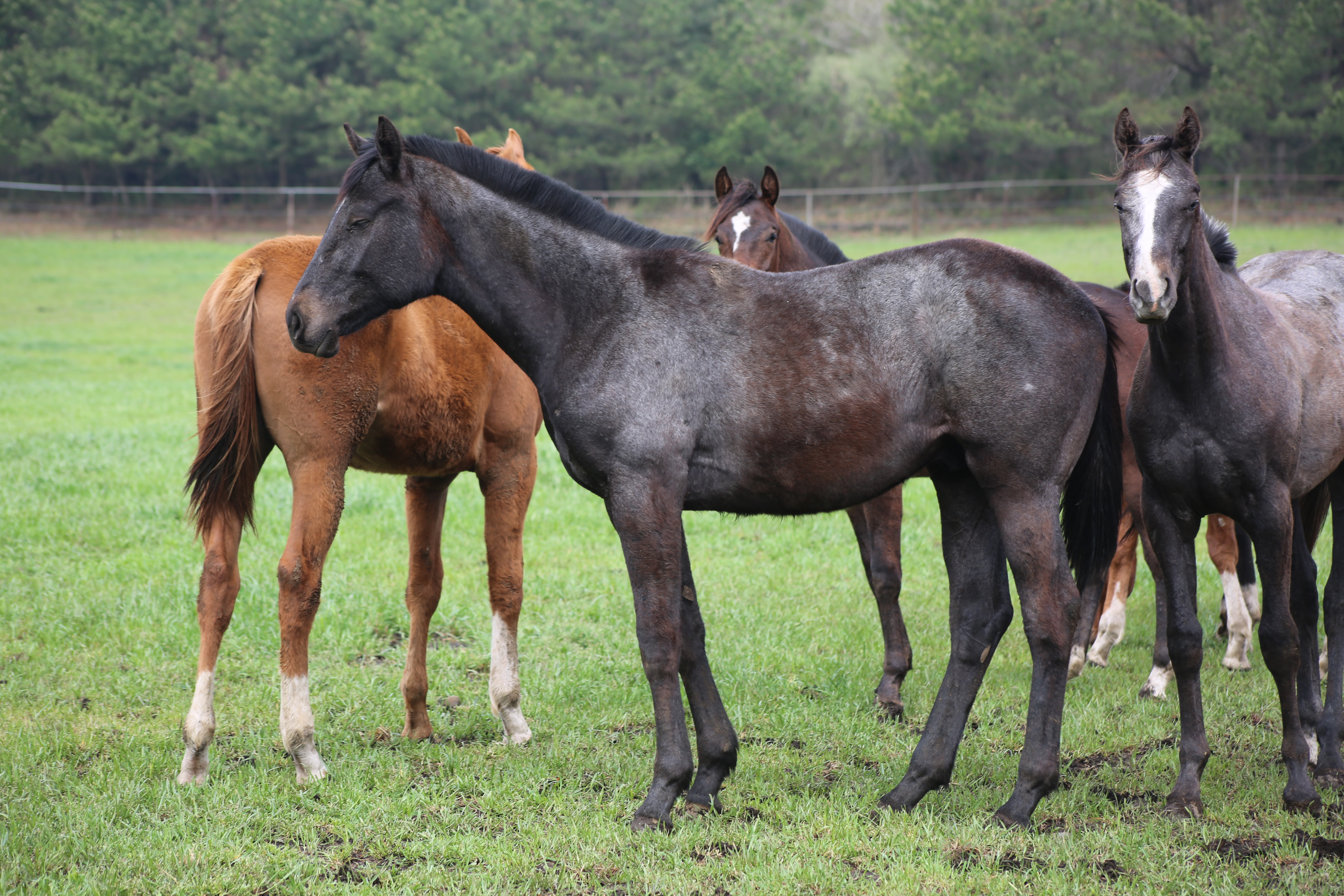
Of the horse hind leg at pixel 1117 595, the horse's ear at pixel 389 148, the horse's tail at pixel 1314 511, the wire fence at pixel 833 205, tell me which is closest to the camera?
the horse's ear at pixel 389 148

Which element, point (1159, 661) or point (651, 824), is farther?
point (1159, 661)

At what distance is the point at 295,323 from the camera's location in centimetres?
357

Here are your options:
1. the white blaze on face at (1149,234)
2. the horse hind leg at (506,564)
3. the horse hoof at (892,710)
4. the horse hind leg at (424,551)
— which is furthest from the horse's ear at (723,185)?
the horse hoof at (892,710)

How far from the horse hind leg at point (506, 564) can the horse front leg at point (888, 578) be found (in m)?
1.71

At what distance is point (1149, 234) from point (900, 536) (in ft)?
8.40

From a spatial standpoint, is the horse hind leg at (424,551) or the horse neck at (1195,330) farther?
the horse hind leg at (424,551)

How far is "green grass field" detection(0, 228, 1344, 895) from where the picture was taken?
3299 millimetres

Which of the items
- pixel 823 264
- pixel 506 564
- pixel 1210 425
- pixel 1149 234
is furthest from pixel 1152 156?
pixel 506 564

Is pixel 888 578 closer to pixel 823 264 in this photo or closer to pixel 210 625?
pixel 823 264

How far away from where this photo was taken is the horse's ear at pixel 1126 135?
3754 millimetres

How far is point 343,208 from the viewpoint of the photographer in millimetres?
3629

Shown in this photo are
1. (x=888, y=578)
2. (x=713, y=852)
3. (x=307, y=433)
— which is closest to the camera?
(x=713, y=852)

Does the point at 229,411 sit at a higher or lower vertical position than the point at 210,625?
higher

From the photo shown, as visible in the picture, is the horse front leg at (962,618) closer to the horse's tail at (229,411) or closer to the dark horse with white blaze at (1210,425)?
the dark horse with white blaze at (1210,425)
